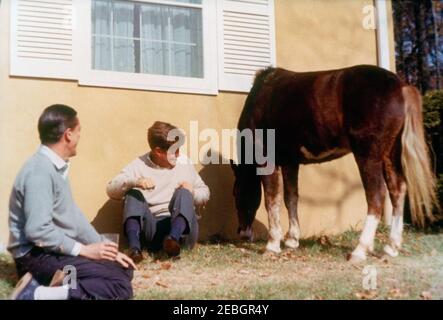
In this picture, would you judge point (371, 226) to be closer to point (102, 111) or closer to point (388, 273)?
point (388, 273)

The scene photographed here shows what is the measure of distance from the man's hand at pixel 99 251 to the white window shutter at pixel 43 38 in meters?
2.64

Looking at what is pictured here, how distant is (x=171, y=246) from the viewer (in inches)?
174

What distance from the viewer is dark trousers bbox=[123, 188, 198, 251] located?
4629 mm

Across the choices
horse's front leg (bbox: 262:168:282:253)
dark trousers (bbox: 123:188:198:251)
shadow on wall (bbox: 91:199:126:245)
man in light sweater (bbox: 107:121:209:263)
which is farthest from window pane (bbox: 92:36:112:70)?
horse's front leg (bbox: 262:168:282:253)

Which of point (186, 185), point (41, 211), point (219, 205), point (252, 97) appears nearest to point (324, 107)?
point (252, 97)

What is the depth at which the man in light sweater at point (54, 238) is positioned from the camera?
10.2 ft

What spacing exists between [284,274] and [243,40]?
124 inches

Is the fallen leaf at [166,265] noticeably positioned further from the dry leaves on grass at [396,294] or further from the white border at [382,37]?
the white border at [382,37]

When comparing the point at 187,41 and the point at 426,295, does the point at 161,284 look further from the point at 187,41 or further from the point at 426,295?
the point at 187,41

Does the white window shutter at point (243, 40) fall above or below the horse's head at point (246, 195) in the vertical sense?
above

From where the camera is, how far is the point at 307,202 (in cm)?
635

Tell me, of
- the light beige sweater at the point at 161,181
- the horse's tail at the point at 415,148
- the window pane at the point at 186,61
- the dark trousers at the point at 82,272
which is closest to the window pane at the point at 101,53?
the window pane at the point at 186,61
